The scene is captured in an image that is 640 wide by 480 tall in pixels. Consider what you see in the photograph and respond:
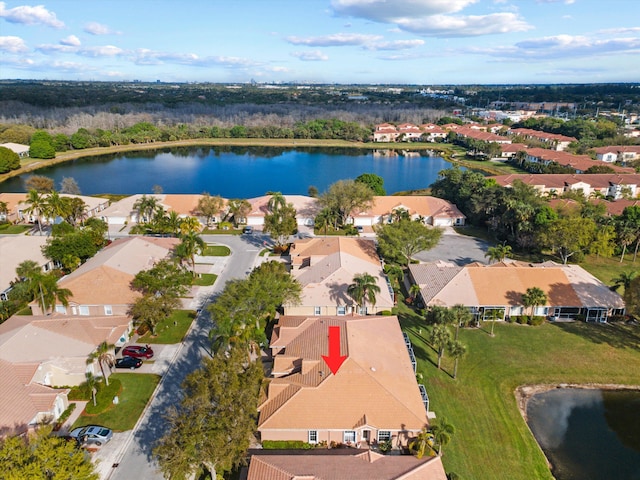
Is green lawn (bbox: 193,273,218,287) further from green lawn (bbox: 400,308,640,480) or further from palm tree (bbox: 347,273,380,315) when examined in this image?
green lawn (bbox: 400,308,640,480)

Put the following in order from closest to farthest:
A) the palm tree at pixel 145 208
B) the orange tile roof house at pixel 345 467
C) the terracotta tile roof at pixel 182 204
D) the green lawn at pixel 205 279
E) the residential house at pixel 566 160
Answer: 1. the orange tile roof house at pixel 345 467
2. the green lawn at pixel 205 279
3. the palm tree at pixel 145 208
4. the terracotta tile roof at pixel 182 204
5. the residential house at pixel 566 160

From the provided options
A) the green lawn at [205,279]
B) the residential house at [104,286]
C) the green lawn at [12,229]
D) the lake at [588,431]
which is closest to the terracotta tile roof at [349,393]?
the lake at [588,431]

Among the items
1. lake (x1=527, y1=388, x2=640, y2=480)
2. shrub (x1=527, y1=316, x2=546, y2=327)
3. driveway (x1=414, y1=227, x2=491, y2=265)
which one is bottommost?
lake (x1=527, y1=388, x2=640, y2=480)

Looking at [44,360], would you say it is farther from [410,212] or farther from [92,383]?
[410,212]

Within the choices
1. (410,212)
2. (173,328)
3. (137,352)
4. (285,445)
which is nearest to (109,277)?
(173,328)

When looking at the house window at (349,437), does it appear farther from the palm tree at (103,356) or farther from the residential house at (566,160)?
the residential house at (566,160)

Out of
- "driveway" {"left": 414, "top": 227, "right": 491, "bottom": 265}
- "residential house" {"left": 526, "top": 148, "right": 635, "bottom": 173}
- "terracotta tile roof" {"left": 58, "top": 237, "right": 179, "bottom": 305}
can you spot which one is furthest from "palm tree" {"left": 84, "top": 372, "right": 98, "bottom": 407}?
"residential house" {"left": 526, "top": 148, "right": 635, "bottom": 173}
